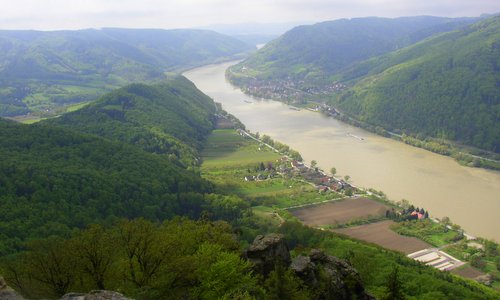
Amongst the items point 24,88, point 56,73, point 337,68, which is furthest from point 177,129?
point 337,68

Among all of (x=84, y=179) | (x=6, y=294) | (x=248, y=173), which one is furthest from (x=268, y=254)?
(x=248, y=173)

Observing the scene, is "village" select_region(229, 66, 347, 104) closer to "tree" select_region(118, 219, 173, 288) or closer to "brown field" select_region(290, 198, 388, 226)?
"brown field" select_region(290, 198, 388, 226)

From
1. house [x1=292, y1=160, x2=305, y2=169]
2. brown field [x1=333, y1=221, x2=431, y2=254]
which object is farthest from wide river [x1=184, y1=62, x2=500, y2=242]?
brown field [x1=333, y1=221, x2=431, y2=254]

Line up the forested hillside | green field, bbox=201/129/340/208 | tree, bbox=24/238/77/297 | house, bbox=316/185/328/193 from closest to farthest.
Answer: tree, bbox=24/238/77/297, green field, bbox=201/129/340/208, house, bbox=316/185/328/193, the forested hillside

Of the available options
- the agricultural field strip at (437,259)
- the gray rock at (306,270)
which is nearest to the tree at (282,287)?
the gray rock at (306,270)

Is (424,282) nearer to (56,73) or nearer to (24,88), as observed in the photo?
(24,88)

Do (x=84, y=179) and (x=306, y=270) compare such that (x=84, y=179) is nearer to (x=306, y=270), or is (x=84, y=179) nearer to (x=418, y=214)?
(x=306, y=270)

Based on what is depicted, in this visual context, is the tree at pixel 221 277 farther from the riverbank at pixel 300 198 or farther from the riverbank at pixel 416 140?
the riverbank at pixel 416 140
